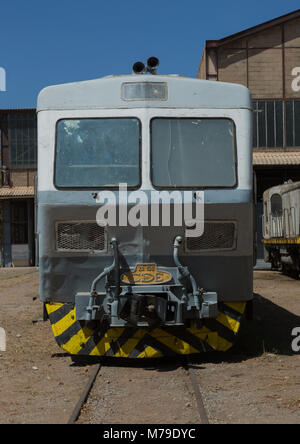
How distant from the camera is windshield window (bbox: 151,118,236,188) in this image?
6.95 m

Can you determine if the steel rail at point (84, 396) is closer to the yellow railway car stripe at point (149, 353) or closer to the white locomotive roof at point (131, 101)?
the yellow railway car stripe at point (149, 353)

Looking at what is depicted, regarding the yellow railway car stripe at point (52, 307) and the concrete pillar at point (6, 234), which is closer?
the yellow railway car stripe at point (52, 307)

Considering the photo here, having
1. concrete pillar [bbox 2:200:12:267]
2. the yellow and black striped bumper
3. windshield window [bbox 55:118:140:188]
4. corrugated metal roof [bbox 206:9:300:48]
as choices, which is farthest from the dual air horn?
concrete pillar [bbox 2:200:12:267]

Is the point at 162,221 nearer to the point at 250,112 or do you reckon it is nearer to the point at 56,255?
the point at 56,255

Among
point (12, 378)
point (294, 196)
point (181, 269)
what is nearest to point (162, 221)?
point (181, 269)

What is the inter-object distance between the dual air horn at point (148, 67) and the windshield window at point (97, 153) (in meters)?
1.06

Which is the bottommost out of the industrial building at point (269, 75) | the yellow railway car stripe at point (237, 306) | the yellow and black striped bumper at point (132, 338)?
the yellow and black striped bumper at point (132, 338)

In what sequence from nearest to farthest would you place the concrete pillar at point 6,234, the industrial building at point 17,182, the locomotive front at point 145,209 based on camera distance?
the locomotive front at point 145,209 < the industrial building at point 17,182 < the concrete pillar at point 6,234

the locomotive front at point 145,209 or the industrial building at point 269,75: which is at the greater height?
the industrial building at point 269,75

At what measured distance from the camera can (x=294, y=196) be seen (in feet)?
61.2

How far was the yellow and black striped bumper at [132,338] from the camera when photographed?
7.05 meters

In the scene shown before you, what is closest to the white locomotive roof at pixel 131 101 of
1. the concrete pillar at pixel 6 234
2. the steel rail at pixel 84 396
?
the steel rail at pixel 84 396
